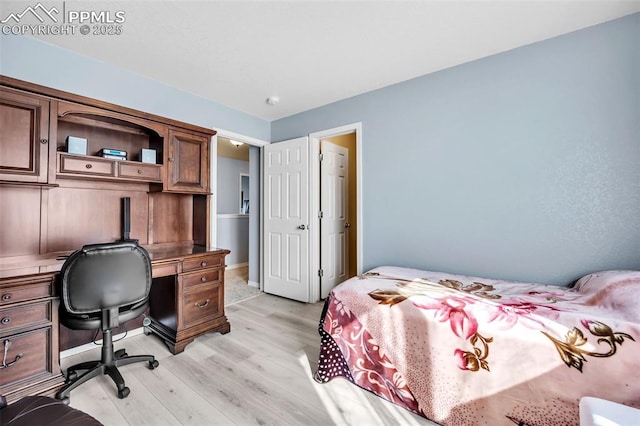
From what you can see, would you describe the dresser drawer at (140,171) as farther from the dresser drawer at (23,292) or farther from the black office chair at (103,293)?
the dresser drawer at (23,292)

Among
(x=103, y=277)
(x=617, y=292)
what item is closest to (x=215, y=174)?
(x=103, y=277)

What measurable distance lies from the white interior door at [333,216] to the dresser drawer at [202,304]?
55.7 inches

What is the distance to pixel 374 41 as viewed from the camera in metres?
2.12

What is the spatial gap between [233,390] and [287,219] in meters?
2.12

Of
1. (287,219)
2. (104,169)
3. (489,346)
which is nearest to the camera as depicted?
(489,346)

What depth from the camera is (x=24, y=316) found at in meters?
1.60

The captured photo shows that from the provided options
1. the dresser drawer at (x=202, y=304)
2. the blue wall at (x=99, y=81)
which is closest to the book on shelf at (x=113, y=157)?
the blue wall at (x=99, y=81)

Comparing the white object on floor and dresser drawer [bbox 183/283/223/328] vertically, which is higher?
the white object on floor

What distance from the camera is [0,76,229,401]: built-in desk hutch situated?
1637mm

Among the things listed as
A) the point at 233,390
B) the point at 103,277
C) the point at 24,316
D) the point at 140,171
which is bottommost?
the point at 233,390

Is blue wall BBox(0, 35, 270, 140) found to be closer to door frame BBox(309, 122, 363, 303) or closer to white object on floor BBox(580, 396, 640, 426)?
door frame BBox(309, 122, 363, 303)

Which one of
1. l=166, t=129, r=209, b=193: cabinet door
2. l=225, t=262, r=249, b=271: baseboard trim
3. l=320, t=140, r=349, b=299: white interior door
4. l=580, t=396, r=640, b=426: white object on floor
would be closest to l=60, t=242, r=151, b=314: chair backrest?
l=166, t=129, r=209, b=193: cabinet door
